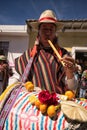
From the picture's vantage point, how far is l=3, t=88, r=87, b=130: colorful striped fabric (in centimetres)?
169

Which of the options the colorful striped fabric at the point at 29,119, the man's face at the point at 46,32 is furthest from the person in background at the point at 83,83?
the colorful striped fabric at the point at 29,119

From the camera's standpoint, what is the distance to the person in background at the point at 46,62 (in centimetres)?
229

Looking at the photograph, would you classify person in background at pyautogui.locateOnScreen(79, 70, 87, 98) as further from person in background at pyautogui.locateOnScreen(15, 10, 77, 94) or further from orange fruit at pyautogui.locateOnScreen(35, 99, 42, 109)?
orange fruit at pyautogui.locateOnScreen(35, 99, 42, 109)

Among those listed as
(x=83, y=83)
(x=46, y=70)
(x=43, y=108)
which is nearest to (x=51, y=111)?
(x=43, y=108)

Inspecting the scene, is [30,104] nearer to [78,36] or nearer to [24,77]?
[24,77]

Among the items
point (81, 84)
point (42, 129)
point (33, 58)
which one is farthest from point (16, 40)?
point (42, 129)

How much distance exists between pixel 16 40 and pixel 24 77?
933 centimetres

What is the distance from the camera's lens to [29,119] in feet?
5.71

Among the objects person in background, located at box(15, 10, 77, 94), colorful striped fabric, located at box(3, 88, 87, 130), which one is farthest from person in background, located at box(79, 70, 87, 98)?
colorful striped fabric, located at box(3, 88, 87, 130)

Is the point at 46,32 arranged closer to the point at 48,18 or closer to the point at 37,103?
the point at 48,18

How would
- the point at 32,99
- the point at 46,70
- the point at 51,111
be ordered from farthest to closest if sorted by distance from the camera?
the point at 46,70 < the point at 32,99 < the point at 51,111

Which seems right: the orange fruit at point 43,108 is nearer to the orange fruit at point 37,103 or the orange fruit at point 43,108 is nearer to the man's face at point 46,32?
the orange fruit at point 37,103

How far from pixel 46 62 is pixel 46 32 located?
0.23m

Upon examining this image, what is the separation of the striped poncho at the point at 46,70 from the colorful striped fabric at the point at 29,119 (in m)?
0.45
